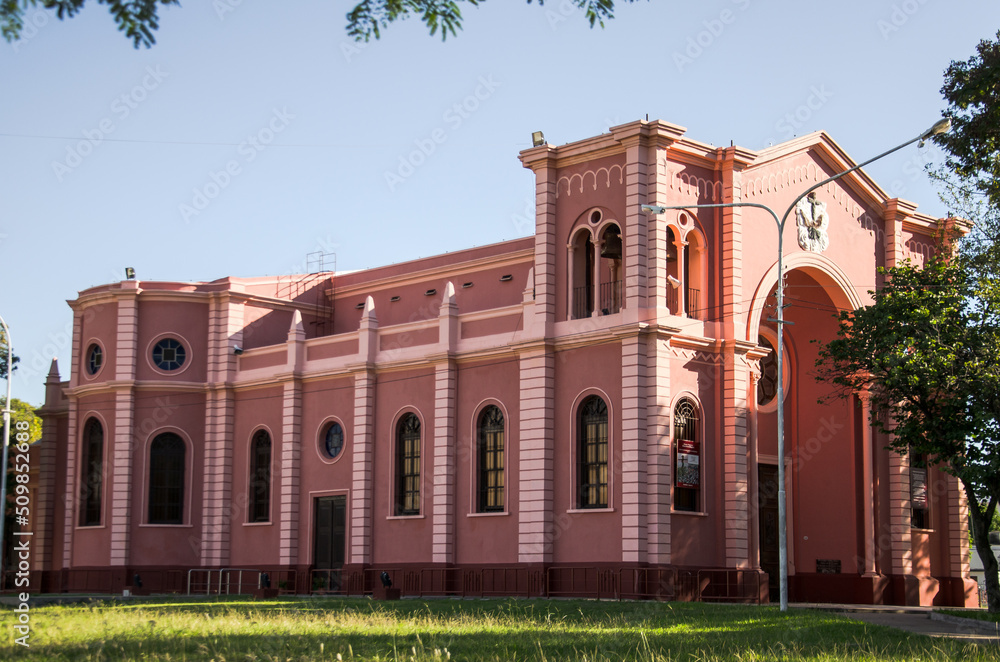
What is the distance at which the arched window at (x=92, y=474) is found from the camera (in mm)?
41469

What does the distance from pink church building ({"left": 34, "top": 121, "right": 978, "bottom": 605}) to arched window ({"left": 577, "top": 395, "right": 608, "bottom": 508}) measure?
0.08 meters

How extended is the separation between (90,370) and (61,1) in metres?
38.4

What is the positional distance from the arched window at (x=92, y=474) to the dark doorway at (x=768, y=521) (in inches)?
883

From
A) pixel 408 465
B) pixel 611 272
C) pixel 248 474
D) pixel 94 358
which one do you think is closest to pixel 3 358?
pixel 94 358

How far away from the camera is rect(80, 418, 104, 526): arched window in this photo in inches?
1633

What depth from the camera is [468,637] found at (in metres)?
16.2

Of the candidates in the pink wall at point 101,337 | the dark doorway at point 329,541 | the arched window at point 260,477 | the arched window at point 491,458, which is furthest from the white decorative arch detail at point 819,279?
the pink wall at point 101,337

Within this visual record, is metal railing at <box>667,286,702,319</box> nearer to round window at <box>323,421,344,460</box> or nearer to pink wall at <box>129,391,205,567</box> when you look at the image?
round window at <box>323,421,344,460</box>

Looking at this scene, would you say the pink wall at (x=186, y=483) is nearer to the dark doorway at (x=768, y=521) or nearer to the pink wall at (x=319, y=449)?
the pink wall at (x=319, y=449)

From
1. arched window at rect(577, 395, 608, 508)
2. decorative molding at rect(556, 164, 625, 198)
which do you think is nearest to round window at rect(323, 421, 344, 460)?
arched window at rect(577, 395, 608, 508)

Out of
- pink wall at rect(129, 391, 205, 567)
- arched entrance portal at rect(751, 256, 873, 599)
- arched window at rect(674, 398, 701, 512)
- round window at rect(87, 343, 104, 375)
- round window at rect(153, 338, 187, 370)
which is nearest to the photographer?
arched window at rect(674, 398, 701, 512)

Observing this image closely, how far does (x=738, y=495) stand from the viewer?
31.0 meters

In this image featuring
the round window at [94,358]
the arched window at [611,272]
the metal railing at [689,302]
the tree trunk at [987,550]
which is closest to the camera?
the tree trunk at [987,550]

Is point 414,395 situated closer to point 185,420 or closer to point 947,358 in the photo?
point 185,420
